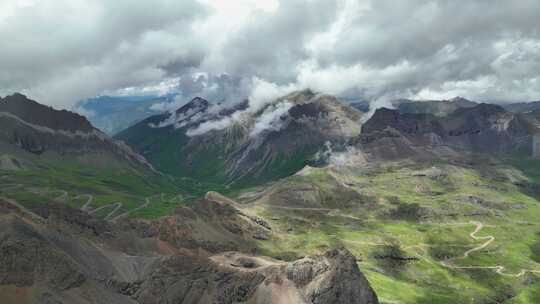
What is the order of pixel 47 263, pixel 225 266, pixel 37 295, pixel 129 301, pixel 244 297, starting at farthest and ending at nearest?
1. pixel 225 266
2. pixel 244 297
3. pixel 129 301
4. pixel 47 263
5. pixel 37 295

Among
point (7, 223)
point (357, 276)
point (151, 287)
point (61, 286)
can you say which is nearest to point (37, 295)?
point (61, 286)

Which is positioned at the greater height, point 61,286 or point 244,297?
point 61,286

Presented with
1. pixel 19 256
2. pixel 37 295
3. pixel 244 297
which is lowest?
pixel 244 297

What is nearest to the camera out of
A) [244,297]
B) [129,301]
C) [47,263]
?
[47,263]

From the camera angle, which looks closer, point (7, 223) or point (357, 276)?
point (7, 223)

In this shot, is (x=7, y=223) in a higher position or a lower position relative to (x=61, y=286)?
higher

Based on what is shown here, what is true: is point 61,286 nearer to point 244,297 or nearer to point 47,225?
point 47,225

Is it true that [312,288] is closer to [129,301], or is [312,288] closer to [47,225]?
[129,301]

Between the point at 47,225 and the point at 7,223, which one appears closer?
the point at 7,223

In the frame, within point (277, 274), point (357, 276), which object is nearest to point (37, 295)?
point (277, 274)
